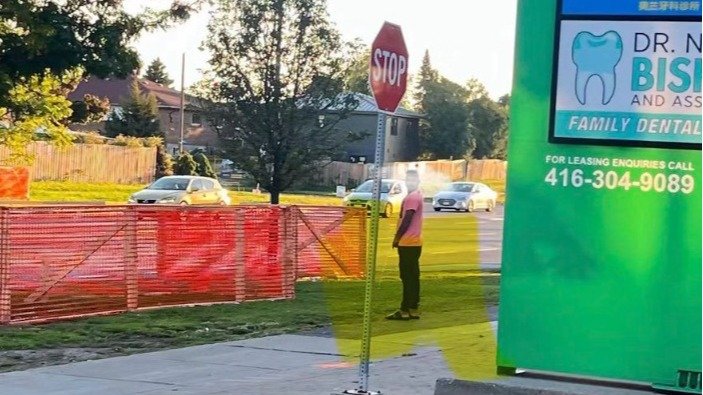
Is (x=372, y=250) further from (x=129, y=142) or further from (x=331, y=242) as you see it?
(x=129, y=142)

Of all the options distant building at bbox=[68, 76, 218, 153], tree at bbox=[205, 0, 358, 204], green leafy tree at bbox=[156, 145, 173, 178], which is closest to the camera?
tree at bbox=[205, 0, 358, 204]

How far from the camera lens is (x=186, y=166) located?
56.2m

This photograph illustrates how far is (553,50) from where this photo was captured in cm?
718

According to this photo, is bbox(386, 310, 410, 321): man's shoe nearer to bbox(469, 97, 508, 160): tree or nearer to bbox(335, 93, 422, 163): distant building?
bbox(469, 97, 508, 160): tree

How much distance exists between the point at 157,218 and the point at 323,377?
5.84 meters

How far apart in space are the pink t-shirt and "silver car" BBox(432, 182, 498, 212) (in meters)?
30.3

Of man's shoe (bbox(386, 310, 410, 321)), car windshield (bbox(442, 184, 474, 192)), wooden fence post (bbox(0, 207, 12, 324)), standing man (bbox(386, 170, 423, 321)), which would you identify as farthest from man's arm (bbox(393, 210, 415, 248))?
car windshield (bbox(442, 184, 474, 192))

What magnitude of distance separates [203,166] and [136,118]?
18.0 m

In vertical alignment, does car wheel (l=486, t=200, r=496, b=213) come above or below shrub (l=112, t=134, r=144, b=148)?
below

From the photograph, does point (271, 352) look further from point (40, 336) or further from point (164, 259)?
point (164, 259)

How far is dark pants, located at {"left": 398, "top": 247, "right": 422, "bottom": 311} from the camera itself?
1438 centimetres

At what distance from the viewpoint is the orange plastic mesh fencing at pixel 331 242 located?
18797mm

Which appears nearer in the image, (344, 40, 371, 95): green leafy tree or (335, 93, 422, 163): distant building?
(344, 40, 371, 95): green leafy tree

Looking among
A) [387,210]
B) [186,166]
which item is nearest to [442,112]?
[387,210]
